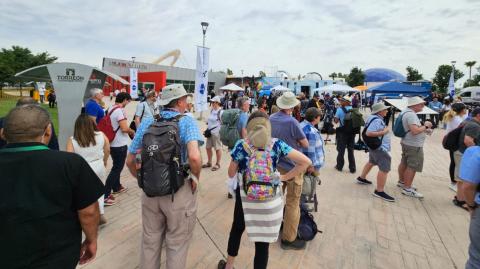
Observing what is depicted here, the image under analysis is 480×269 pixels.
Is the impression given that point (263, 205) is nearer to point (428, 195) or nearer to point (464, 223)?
point (464, 223)

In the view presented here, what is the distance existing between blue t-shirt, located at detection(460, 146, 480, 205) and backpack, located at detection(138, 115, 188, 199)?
7.19 ft

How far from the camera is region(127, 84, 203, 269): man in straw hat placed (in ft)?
7.29

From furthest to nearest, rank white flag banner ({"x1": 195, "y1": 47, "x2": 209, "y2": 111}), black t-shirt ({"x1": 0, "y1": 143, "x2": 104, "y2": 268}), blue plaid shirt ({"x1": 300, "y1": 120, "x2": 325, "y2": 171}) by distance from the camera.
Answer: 1. white flag banner ({"x1": 195, "y1": 47, "x2": 209, "y2": 111})
2. blue plaid shirt ({"x1": 300, "y1": 120, "x2": 325, "y2": 171})
3. black t-shirt ({"x1": 0, "y1": 143, "x2": 104, "y2": 268})

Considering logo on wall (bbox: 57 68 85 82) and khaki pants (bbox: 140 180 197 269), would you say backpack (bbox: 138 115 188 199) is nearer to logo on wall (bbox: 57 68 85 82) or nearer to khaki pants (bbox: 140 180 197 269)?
khaki pants (bbox: 140 180 197 269)

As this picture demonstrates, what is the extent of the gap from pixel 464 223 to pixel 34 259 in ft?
17.4

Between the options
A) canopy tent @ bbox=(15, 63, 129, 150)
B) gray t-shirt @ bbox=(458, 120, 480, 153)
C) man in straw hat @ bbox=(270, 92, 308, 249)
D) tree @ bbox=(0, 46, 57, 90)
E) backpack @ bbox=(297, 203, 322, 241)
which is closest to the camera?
man in straw hat @ bbox=(270, 92, 308, 249)

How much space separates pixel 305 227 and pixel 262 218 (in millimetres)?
1381

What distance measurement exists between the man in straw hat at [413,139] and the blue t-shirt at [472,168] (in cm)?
286

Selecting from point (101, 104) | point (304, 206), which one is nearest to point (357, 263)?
point (304, 206)

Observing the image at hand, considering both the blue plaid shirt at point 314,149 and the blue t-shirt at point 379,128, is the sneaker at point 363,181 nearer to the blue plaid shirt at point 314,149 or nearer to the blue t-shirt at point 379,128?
the blue t-shirt at point 379,128

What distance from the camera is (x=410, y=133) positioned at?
498cm

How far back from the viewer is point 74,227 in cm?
156

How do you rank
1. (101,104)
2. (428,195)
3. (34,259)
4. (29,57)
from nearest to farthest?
(34,259)
(101,104)
(428,195)
(29,57)

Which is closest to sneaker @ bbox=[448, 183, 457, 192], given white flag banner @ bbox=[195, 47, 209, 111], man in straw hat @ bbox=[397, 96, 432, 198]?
man in straw hat @ bbox=[397, 96, 432, 198]
